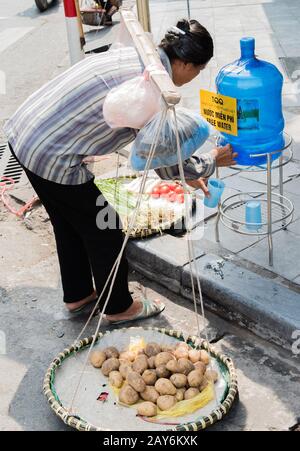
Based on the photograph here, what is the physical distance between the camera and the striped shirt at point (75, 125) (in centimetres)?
300

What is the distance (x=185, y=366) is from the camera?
10.4ft

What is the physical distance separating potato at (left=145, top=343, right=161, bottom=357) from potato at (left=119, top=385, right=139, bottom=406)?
27 cm

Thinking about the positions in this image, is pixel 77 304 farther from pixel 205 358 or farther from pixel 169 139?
pixel 169 139

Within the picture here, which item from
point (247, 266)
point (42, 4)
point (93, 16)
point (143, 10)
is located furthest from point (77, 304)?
point (42, 4)

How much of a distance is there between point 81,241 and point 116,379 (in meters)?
0.92

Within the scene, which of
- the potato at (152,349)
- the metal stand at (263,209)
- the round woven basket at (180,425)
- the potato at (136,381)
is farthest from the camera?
the metal stand at (263,209)

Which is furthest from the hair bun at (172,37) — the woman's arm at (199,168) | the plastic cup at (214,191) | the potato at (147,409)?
the potato at (147,409)

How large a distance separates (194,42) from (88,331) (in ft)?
5.71

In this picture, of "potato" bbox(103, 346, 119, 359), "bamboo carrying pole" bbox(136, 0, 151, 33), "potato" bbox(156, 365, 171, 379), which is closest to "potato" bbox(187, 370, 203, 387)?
"potato" bbox(156, 365, 171, 379)

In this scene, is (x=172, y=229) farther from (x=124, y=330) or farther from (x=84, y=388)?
(x=84, y=388)

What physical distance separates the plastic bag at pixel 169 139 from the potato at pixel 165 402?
106 centimetres

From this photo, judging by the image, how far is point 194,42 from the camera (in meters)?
2.96

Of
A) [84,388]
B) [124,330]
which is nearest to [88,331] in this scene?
[124,330]

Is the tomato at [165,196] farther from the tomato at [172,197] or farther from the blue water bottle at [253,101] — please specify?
the blue water bottle at [253,101]
